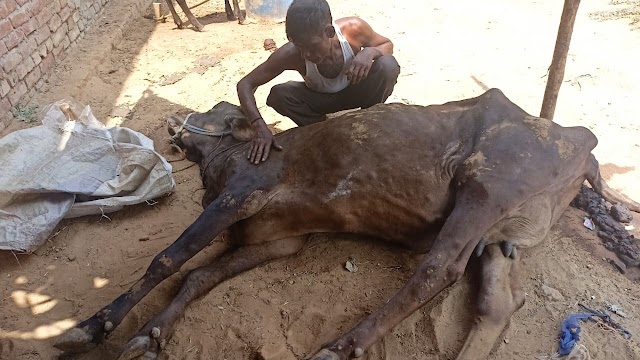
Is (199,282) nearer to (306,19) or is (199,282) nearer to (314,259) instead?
(314,259)

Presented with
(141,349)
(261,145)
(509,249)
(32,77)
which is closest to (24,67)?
(32,77)

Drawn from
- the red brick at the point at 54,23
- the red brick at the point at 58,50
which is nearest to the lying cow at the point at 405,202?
the red brick at the point at 58,50

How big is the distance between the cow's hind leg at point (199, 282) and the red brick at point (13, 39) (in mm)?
2866

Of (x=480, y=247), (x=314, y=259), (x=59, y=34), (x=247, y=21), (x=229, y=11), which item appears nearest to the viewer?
(x=480, y=247)

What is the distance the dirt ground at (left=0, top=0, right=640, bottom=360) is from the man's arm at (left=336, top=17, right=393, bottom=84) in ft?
3.39

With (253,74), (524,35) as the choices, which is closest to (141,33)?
(253,74)

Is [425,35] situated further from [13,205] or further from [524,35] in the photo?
[13,205]

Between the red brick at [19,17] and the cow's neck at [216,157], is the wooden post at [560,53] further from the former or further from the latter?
the red brick at [19,17]

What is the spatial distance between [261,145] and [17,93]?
2597mm

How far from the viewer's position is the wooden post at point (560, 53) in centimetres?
311

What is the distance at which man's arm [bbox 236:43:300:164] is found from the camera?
2.94 meters

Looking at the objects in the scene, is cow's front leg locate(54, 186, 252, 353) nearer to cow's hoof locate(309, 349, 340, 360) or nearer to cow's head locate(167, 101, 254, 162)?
cow's head locate(167, 101, 254, 162)

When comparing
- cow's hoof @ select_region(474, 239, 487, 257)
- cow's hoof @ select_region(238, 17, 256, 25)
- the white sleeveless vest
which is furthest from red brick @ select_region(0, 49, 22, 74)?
cow's hoof @ select_region(474, 239, 487, 257)

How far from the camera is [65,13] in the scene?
5332 millimetres
